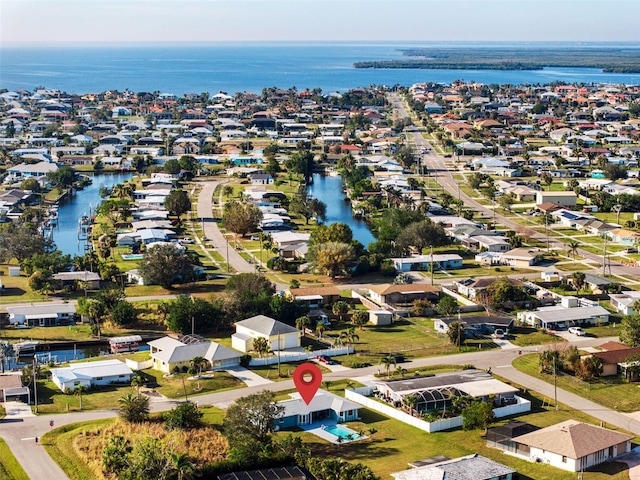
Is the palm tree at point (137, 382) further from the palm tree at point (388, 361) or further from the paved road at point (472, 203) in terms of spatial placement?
the paved road at point (472, 203)

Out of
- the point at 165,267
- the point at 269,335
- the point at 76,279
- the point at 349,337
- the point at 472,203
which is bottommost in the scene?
the point at 472,203

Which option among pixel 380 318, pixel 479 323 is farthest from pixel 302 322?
pixel 479 323

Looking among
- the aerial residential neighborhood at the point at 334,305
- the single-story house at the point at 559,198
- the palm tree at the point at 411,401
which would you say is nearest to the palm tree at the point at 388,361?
the aerial residential neighborhood at the point at 334,305

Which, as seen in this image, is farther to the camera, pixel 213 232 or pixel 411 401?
pixel 213 232

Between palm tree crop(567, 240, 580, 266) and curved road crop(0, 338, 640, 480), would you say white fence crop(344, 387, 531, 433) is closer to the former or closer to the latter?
curved road crop(0, 338, 640, 480)

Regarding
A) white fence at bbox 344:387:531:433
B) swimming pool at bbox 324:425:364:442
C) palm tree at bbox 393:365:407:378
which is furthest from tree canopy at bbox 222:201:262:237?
swimming pool at bbox 324:425:364:442

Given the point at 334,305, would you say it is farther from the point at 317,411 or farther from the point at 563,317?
the point at 317,411
